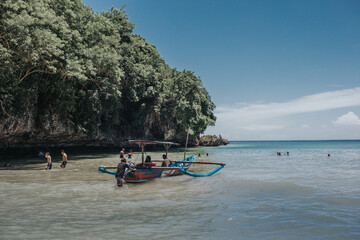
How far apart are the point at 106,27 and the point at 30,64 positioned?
39.9 ft

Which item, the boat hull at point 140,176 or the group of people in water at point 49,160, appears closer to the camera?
the boat hull at point 140,176

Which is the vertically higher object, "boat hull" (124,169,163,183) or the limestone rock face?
the limestone rock face

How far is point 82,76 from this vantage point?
19359 mm

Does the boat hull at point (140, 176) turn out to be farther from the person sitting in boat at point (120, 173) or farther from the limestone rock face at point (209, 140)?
the limestone rock face at point (209, 140)

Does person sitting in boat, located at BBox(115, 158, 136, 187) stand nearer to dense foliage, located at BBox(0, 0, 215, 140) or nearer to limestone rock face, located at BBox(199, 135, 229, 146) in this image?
dense foliage, located at BBox(0, 0, 215, 140)

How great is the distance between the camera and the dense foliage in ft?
A: 54.6

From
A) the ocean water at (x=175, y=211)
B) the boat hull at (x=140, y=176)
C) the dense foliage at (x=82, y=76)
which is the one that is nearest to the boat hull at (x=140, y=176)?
the boat hull at (x=140, y=176)

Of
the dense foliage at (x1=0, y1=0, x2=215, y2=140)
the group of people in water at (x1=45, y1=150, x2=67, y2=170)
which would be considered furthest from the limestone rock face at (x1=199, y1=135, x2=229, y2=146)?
the group of people in water at (x1=45, y1=150, x2=67, y2=170)

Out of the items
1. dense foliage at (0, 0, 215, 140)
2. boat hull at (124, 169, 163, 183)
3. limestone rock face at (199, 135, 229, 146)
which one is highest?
dense foliage at (0, 0, 215, 140)

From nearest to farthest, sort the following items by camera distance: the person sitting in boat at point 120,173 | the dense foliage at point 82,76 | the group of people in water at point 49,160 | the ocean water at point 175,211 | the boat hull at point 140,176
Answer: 1. the ocean water at point 175,211
2. the person sitting in boat at point 120,173
3. the boat hull at point 140,176
4. the dense foliage at point 82,76
5. the group of people in water at point 49,160

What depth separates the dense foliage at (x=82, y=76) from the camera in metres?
16.7

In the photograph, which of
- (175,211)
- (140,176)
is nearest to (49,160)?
(140,176)

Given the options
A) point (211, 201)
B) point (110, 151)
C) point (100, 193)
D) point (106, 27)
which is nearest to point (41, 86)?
point (106, 27)

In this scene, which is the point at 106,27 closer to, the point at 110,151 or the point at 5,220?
the point at 110,151
